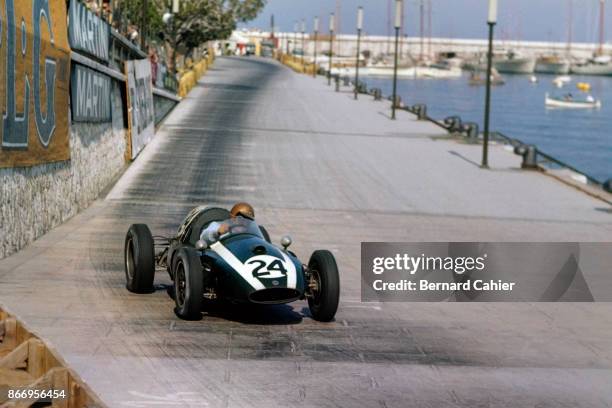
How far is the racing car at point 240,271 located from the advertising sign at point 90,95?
10.1 m

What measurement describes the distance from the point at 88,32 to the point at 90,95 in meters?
1.51

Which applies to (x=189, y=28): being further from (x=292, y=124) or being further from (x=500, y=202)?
(x=500, y=202)

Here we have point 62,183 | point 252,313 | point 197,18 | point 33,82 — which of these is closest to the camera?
point 252,313

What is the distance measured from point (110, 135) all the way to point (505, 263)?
14.7 m

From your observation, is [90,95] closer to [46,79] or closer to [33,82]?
[46,79]

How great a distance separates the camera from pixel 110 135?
31484 mm

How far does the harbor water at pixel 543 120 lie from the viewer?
87750mm

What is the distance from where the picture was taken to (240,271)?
1387cm

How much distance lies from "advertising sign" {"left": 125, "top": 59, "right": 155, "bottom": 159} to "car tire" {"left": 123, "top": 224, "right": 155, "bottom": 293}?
1922 cm

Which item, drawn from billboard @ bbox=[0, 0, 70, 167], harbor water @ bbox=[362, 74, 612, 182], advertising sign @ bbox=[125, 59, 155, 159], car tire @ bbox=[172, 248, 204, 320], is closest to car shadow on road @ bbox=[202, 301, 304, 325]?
car tire @ bbox=[172, 248, 204, 320]

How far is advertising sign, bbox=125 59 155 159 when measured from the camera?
116 ft

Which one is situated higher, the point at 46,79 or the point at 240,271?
the point at 46,79

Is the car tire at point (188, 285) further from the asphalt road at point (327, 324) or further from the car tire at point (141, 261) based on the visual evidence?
the car tire at point (141, 261)

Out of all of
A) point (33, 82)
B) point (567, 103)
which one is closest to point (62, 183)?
point (33, 82)
